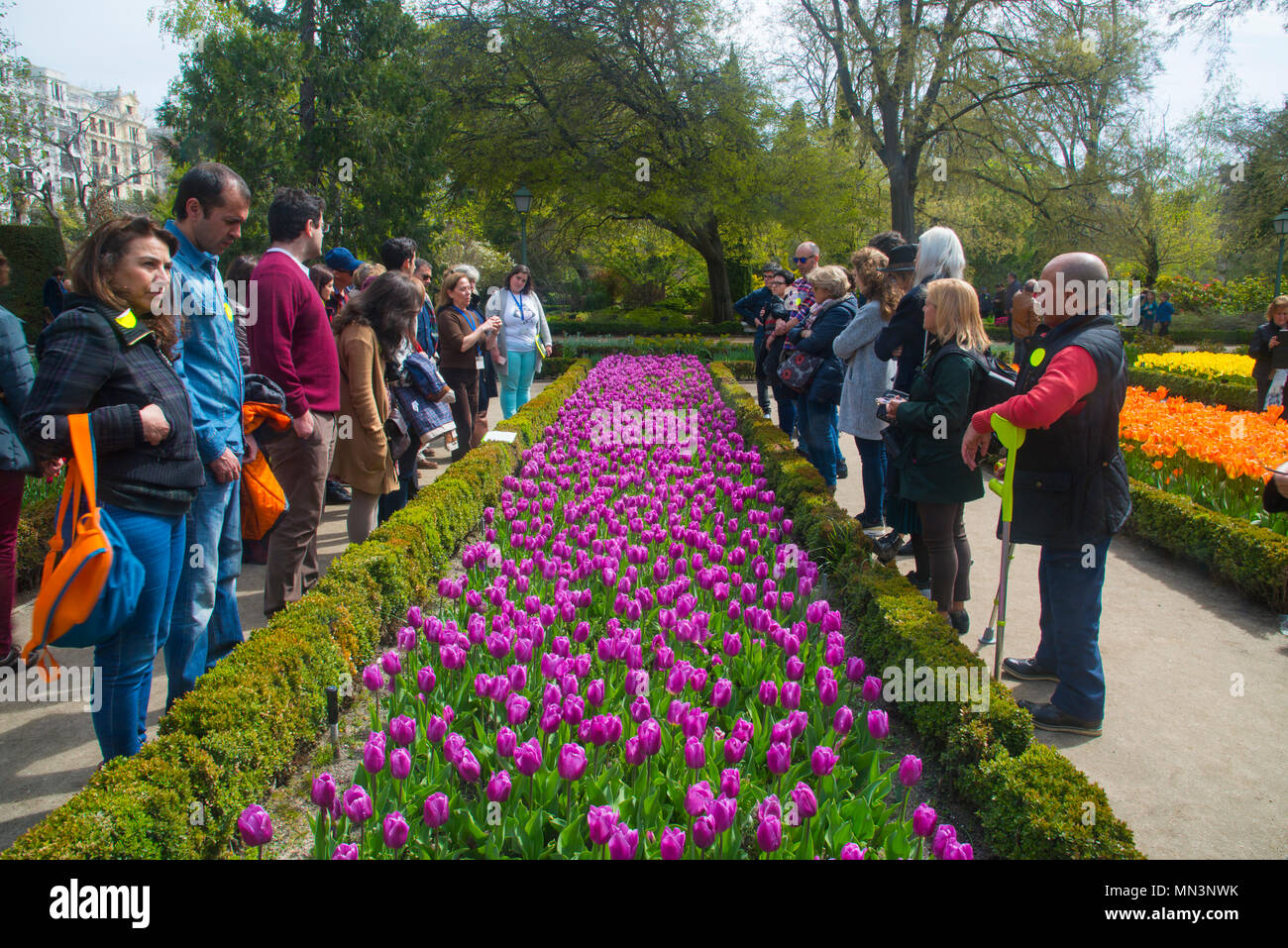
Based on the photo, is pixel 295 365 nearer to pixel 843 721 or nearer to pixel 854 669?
pixel 854 669

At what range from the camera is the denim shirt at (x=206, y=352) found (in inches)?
126

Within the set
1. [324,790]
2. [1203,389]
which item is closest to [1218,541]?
[324,790]

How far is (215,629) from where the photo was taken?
3.76 m

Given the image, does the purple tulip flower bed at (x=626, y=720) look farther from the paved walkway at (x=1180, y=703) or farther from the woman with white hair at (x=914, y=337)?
the paved walkway at (x=1180, y=703)

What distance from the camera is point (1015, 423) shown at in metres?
3.49

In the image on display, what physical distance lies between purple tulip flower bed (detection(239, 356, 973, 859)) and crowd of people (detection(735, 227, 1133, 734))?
2.58 ft

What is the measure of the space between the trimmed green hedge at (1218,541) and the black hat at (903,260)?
2.55 metres

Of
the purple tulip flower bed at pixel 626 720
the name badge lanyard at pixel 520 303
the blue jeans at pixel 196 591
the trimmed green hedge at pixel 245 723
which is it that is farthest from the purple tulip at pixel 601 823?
the name badge lanyard at pixel 520 303

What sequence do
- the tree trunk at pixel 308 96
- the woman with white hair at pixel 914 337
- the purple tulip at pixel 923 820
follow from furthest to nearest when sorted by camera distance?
the tree trunk at pixel 308 96 → the woman with white hair at pixel 914 337 → the purple tulip at pixel 923 820

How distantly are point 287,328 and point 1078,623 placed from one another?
3748 mm

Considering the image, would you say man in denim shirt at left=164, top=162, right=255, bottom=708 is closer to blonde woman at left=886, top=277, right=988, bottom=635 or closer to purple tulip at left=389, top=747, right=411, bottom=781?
purple tulip at left=389, top=747, right=411, bottom=781

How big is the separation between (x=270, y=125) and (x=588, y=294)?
2519cm

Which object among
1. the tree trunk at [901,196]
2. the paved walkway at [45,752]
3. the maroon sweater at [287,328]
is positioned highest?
the tree trunk at [901,196]

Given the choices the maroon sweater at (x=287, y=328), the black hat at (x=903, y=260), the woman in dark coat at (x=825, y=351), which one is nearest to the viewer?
the maroon sweater at (x=287, y=328)
